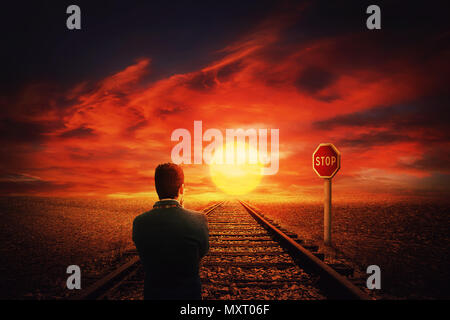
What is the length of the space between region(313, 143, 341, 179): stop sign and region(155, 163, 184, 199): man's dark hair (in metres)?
4.59

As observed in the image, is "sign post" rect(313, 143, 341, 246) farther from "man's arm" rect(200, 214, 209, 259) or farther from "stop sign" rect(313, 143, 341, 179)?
"man's arm" rect(200, 214, 209, 259)

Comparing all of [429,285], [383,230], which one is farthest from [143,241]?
[383,230]

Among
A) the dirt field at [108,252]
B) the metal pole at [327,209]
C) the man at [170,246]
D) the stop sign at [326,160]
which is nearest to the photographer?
the man at [170,246]

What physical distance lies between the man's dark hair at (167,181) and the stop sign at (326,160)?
15.0ft

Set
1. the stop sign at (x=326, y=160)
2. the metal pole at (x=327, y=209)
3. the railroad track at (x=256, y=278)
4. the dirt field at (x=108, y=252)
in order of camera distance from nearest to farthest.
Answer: the railroad track at (x=256, y=278) → the dirt field at (x=108, y=252) → the stop sign at (x=326, y=160) → the metal pole at (x=327, y=209)

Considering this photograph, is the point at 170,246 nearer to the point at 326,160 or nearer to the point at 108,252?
the point at 108,252

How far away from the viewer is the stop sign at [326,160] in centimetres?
571

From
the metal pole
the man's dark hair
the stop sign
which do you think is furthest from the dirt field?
the man's dark hair

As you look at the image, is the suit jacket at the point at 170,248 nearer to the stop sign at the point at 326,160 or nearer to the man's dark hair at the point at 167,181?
the man's dark hair at the point at 167,181

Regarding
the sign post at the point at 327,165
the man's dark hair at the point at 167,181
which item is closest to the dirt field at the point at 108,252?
the sign post at the point at 327,165

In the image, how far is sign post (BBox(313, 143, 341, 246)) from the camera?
18.8ft

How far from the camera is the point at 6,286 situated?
11.4 ft
